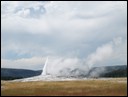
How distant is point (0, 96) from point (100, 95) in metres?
13.9

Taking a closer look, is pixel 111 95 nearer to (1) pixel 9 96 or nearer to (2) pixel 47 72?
(1) pixel 9 96

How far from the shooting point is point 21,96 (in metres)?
49.3

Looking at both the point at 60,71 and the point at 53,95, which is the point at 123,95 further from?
the point at 60,71

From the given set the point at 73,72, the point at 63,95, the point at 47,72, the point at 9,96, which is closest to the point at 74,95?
the point at 63,95

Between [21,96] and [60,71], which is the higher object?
[21,96]

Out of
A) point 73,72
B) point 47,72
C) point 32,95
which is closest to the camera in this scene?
point 32,95

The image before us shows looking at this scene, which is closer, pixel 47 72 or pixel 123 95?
pixel 123 95

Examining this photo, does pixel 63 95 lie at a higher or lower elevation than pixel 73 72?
higher

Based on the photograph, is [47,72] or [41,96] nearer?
[41,96]

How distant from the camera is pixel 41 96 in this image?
4906 cm

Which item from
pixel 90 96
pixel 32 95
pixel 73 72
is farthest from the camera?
pixel 73 72

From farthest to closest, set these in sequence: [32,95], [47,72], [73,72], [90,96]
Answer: [73,72], [47,72], [32,95], [90,96]

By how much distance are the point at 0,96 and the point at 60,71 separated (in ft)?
422

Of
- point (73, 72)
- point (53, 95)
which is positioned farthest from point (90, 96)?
point (73, 72)
